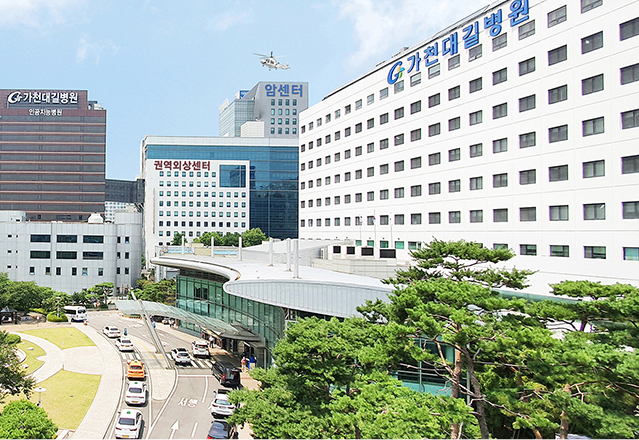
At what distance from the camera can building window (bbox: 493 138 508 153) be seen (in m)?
41.8

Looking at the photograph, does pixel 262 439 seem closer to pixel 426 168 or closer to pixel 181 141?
pixel 426 168

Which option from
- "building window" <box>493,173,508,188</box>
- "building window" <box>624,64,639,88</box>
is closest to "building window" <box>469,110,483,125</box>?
"building window" <box>493,173,508,188</box>

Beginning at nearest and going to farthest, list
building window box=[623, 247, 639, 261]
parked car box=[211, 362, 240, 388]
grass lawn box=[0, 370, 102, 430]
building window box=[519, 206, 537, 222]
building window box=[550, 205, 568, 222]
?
grass lawn box=[0, 370, 102, 430]
building window box=[623, 247, 639, 261]
building window box=[550, 205, 568, 222]
parked car box=[211, 362, 240, 388]
building window box=[519, 206, 537, 222]

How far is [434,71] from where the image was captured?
49.4 m

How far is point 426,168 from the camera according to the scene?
5041 centimetres

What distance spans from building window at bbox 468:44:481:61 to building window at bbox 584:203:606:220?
1889 cm

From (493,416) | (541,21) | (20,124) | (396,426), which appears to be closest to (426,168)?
(541,21)

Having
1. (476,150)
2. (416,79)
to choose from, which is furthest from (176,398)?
(416,79)

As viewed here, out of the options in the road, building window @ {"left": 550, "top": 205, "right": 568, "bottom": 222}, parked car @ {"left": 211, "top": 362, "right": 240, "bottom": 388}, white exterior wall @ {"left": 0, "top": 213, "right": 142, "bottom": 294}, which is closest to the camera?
the road

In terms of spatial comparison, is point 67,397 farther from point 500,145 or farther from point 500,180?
point 500,145

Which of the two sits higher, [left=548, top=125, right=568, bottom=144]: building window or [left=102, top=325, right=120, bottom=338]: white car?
[left=548, top=125, right=568, bottom=144]: building window

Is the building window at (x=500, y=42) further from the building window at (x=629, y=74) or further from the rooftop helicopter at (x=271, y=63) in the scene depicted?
the rooftop helicopter at (x=271, y=63)

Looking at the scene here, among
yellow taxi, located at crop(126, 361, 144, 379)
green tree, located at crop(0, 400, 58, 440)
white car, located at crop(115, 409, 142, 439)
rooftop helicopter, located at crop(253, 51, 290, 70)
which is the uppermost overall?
rooftop helicopter, located at crop(253, 51, 290, 70)

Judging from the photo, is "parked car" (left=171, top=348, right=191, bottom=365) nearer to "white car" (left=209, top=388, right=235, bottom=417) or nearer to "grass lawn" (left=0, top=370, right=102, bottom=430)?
"grass lawn" (left=0, top=370, right=102, bottom=430)
